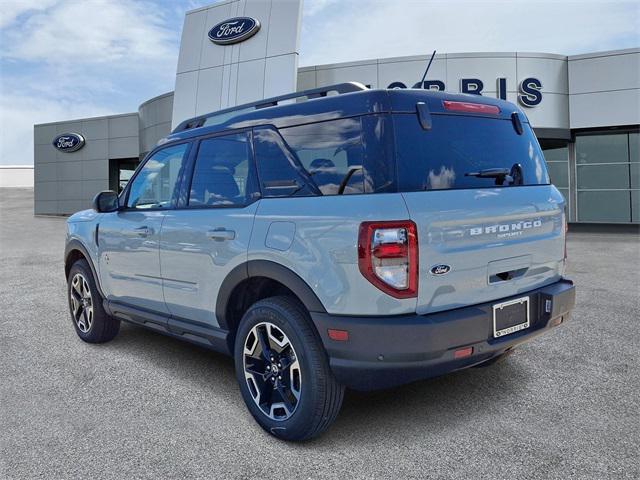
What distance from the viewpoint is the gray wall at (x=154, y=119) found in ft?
74.9

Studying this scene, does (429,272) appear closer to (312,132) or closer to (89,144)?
(312,132)

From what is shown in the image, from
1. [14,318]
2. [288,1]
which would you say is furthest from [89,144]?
[14,318]

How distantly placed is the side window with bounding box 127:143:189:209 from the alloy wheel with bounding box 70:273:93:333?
1.16m

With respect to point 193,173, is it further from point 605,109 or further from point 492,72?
point 605,109

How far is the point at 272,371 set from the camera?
2893 mm

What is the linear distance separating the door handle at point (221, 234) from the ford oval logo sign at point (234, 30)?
15.6 metres

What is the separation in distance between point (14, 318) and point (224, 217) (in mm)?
4143

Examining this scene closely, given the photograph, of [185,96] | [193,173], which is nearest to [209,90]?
[185,96]

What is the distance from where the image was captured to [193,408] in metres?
3.27

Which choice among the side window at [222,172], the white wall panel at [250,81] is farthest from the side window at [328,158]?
the white wall panel at [250,81]

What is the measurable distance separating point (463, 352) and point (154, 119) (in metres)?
24.1

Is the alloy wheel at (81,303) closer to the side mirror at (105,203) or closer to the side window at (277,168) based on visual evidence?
the side mirror at (105,203)

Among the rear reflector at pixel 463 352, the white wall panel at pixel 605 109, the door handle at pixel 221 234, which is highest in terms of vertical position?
the white wall panel at pixel 605 109

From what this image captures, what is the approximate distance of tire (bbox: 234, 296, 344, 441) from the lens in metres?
2.60
